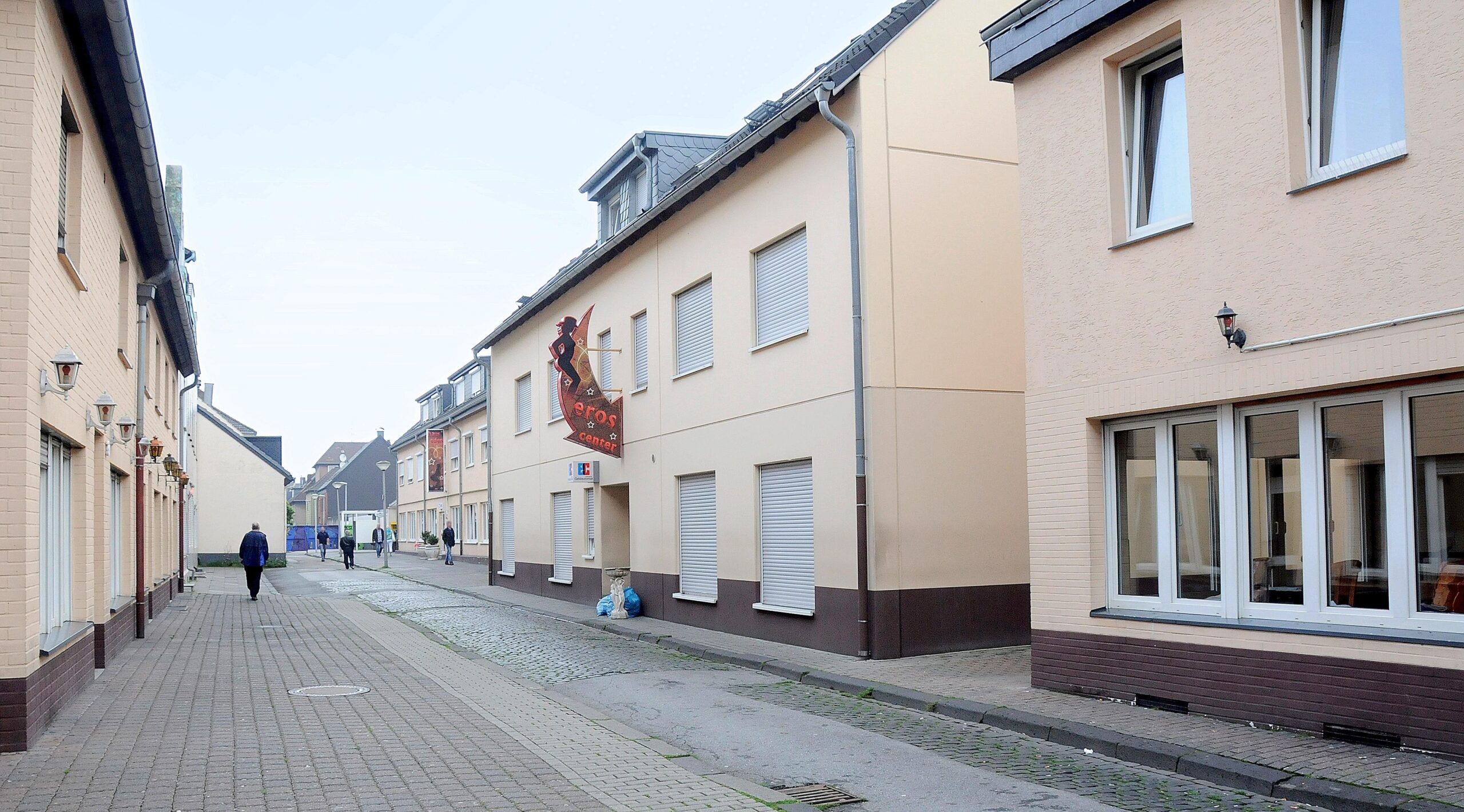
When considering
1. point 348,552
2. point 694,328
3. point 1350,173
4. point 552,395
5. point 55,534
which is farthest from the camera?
point 348,552

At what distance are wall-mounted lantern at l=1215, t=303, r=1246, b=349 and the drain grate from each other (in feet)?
13.8

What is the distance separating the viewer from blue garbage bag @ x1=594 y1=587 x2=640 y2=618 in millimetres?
18875

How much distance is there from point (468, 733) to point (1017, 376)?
7.97 meters

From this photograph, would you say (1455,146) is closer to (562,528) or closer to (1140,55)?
(1140,55)

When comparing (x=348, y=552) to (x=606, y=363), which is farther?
(x=348, y=552)

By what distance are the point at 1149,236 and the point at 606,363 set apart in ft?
44.0

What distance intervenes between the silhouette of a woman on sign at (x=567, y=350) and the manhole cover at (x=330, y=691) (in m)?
8.49

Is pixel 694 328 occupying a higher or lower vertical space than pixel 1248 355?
higher

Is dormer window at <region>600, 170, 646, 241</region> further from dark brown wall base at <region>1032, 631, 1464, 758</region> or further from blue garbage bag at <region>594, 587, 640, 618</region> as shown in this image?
dark brown wall base at <region>1032, 631, 1464, 758</region>

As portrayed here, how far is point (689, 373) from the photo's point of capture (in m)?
17.5

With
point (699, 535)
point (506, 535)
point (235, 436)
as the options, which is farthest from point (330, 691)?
point (235, 436)

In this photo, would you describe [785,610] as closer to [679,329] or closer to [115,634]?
[679,329]

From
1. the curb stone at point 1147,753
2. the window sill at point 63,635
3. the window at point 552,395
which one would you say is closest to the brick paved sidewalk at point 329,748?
the window sill at point 63,635

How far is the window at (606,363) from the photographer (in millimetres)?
21000
